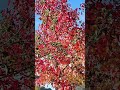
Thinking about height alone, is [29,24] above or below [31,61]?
above

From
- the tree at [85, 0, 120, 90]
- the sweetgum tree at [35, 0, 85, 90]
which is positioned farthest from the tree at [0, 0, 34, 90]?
the tree at [85, 0, 120, 90]

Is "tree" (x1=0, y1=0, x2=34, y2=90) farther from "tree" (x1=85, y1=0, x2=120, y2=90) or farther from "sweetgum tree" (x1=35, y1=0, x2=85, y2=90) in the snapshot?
"tree" (x1=85, y1=0, x2=120, y2=90)

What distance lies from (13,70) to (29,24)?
0.38m

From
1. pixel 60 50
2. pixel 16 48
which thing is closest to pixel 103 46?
pixel 60 50

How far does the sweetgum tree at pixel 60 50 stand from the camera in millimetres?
2240

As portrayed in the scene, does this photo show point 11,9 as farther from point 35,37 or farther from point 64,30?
Result: point 64,30

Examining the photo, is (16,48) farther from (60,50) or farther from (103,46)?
(103,46)

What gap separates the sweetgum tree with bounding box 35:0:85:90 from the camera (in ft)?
7.35

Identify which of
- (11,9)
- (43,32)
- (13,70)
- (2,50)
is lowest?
(13,70)

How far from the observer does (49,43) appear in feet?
7.45

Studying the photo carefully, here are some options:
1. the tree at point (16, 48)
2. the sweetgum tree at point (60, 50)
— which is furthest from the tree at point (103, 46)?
the tree at point (16, 48)

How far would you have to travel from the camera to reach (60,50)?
2.27 metres

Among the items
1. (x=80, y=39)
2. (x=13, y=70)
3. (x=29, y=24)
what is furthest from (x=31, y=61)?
(x=80, y=39)

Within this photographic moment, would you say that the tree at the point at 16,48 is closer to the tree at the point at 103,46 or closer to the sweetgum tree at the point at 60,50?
the sweetgum tree at the point at 60,50
